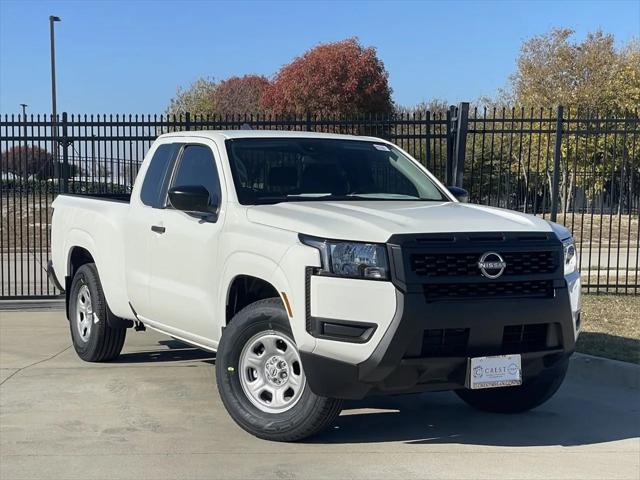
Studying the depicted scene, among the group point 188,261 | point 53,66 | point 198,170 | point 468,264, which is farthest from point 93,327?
point 53,66

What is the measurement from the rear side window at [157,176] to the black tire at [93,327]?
3.76ft

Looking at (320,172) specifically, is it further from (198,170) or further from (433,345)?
(433,345)

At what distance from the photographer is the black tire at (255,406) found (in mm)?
4992

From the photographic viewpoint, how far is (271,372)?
521 centimetres

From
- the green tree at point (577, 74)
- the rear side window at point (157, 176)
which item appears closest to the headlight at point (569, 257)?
the rear side window at point (157, 176)

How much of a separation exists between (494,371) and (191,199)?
94.2 inches

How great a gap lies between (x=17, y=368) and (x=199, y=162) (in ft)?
9.84

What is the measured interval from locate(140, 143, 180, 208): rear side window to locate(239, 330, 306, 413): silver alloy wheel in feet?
6.08

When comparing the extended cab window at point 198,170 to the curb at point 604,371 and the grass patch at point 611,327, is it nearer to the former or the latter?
the curb at point 604,371

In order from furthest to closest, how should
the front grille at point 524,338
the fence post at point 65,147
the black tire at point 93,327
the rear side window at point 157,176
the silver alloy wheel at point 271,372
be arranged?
1. the fence post at point 65,147
2. the black tire at point 93,327
3. the rear side window at point 157,176
4. the silver alloy wheel at point 271,372
5. the front grille at point 524,338

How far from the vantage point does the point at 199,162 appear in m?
6.32

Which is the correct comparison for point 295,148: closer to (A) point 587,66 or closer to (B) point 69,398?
(B) point 69,398

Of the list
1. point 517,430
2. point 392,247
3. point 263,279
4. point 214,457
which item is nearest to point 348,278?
point 392,247

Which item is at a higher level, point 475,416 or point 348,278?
point 348,278
